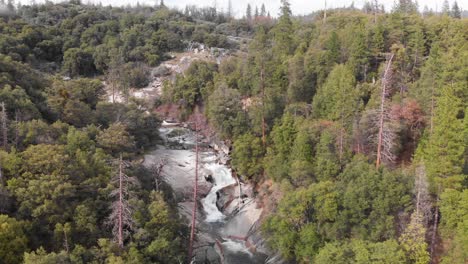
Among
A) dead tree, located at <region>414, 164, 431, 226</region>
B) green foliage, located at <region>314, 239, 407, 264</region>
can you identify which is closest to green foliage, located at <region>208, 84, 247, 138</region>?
Result: green foliage, located at <region>314, 239, 407, 264</region>

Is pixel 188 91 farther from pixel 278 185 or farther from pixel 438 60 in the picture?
pixel 438 60

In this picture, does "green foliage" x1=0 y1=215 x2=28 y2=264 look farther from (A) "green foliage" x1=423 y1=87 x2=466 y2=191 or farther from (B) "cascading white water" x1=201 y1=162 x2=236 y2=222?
(A) "green foliage" x1=423 y1=87 x2=466 y2=191

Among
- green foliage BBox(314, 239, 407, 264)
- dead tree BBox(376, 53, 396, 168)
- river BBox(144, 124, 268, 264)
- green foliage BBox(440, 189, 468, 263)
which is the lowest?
river BBox(144, 124, 268, 264)

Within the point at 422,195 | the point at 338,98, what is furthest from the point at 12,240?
the point at 338,98

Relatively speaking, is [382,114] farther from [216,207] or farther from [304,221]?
[216,207]

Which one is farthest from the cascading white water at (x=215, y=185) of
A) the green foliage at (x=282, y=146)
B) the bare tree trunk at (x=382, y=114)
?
the bare tree trunk at (x=382, y=114)

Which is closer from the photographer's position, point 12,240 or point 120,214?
point 12,240
